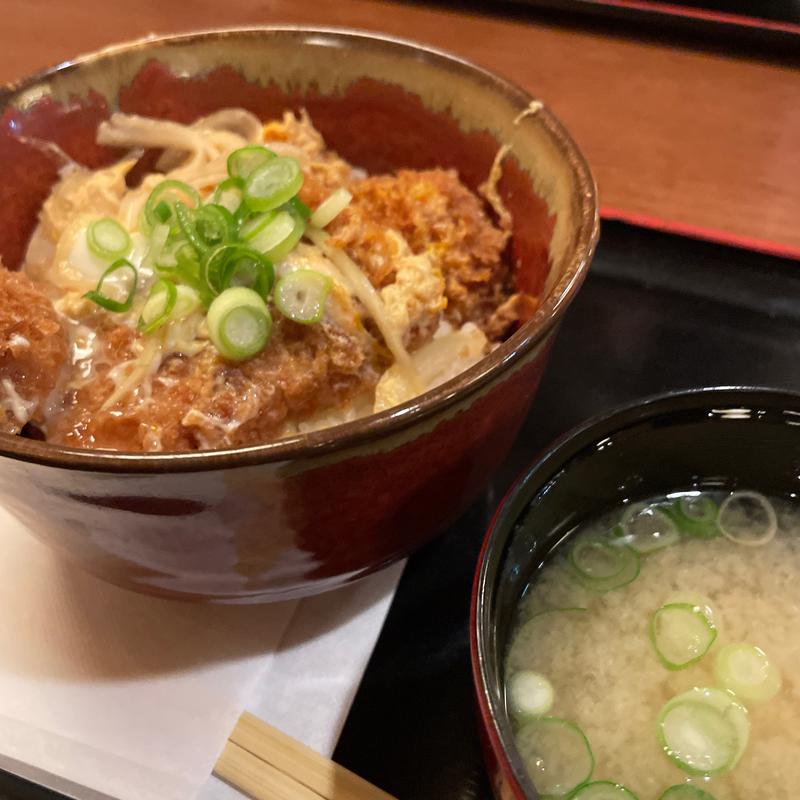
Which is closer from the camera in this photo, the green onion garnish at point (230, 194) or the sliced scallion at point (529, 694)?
the sliced scallion at point (529, 694)

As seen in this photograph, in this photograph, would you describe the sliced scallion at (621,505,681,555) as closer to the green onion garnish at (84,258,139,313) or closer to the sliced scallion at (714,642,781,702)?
the sliced scallion at (714,642,781,702)

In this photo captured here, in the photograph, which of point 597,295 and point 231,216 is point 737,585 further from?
point 231,216

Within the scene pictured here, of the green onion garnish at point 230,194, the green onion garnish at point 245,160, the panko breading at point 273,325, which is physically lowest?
the panko breading at point 273,325

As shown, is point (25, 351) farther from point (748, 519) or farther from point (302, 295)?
point (748, 519)

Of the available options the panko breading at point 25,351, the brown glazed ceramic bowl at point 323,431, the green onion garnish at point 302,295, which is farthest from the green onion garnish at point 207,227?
the brown glazed ceramic bowl at point 323,431

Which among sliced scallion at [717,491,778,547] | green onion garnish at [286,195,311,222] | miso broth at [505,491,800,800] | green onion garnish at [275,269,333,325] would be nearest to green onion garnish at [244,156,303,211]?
green onion garnish at [286,195,311,222]

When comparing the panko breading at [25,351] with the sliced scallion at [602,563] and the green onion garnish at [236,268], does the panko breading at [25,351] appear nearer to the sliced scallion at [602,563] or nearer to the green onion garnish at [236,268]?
the green onion garnish at [236,268]

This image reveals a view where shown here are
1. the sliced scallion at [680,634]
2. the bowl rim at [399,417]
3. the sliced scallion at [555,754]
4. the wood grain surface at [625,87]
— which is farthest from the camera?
the wood grain surface at [625,87]
